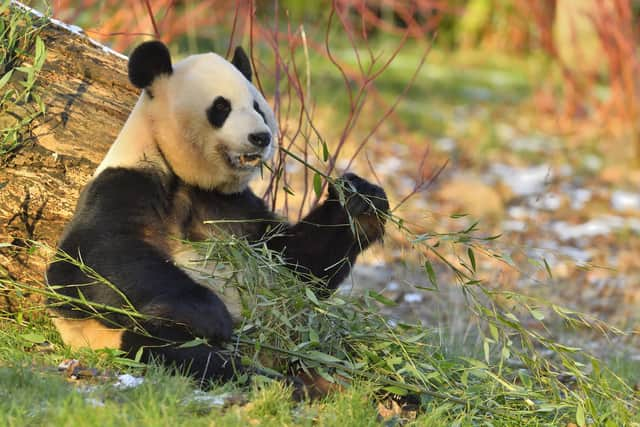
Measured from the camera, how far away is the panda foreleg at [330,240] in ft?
12.4

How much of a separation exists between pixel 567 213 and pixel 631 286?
1.92m

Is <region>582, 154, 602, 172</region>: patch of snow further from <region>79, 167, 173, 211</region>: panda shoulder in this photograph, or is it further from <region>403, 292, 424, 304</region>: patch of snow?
<region>79, 167, 173, 211</region>: panda shoulder

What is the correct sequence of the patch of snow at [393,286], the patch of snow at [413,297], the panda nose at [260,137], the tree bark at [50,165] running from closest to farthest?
the panda nose at [260,137]
the tree bark at [50,165]
the patch of snow at [413,297]
the patch of snow at [393,286]

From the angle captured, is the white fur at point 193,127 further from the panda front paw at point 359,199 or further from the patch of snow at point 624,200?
the patch of snow at point 624,200

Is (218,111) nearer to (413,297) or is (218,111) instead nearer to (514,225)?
(413,297)

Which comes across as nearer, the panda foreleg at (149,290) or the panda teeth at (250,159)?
the panda foreleg at (149,290)

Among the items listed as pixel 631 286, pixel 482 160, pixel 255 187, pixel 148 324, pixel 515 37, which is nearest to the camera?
pixel 148 324

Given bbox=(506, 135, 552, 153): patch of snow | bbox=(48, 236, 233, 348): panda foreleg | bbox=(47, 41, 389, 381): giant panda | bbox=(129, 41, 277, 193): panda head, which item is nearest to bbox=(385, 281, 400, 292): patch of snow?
bbox=(47, 41, 389, 381): giant panda


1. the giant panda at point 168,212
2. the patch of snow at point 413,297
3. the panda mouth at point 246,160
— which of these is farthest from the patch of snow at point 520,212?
the panda mouth at point 246,160

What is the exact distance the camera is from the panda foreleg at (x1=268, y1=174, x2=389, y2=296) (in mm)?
3787

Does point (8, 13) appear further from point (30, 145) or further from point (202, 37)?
point (202, 37)

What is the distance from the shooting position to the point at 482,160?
390 inches

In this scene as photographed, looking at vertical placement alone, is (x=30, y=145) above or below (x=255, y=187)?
above

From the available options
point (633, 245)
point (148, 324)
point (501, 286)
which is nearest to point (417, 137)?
point (633, 245)
